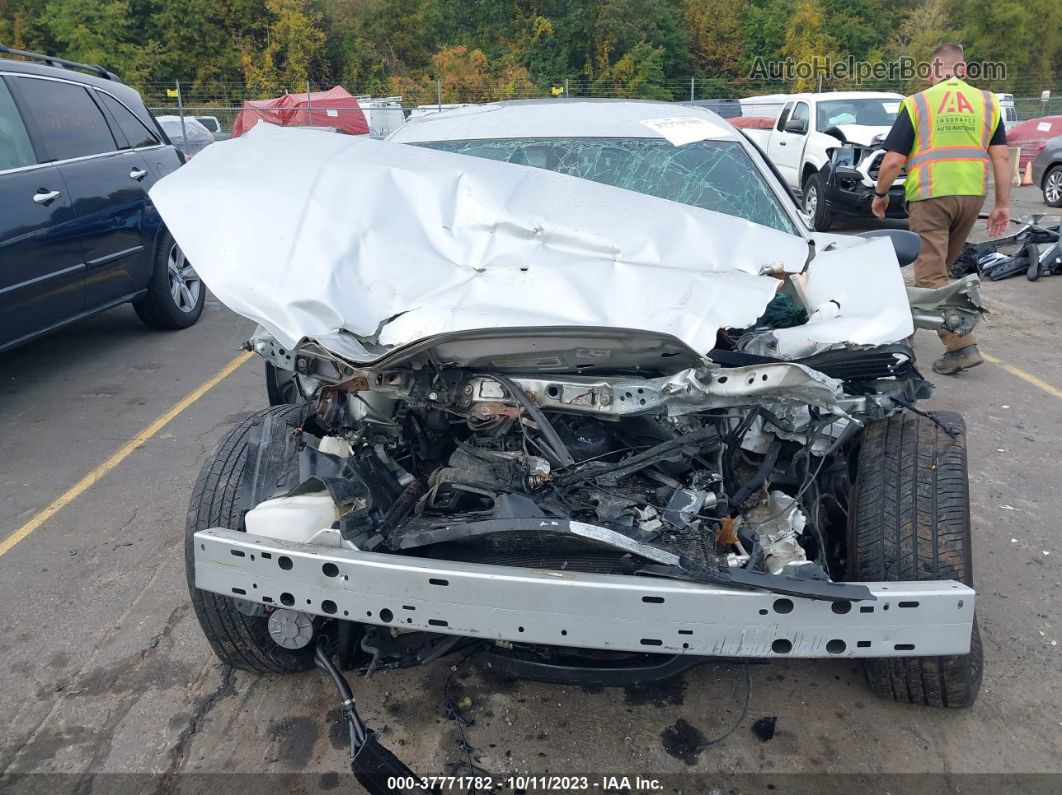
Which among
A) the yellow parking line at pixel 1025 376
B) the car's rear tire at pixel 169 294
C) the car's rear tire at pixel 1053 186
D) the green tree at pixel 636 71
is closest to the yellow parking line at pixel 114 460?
the car's rear tire at pixel 169 294

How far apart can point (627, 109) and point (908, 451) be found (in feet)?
7.94

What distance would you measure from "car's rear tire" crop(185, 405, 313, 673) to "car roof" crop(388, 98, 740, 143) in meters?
1.81

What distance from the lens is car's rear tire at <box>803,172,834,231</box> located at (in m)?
9.93

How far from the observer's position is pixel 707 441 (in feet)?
7.22

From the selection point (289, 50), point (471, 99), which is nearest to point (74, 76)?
point (471, 99)

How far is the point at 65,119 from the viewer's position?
5.11m

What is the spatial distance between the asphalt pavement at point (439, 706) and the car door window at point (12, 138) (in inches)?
86.0

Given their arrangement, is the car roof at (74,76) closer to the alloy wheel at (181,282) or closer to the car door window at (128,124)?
the car door window at (128,124)

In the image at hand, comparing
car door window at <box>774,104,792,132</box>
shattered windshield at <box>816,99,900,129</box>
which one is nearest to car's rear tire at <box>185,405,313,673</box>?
shattered windshield at <box>816,99,900,129</box>

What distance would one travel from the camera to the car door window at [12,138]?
179 inches

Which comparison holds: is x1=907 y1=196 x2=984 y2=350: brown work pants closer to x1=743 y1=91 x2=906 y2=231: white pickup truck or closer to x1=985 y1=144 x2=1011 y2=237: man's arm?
x1=985 y1=144 x2=1011 y2=237: man's arm

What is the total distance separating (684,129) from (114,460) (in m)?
3.42

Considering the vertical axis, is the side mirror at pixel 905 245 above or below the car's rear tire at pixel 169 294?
above

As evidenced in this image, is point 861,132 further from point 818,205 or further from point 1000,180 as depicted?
point 1000,180
